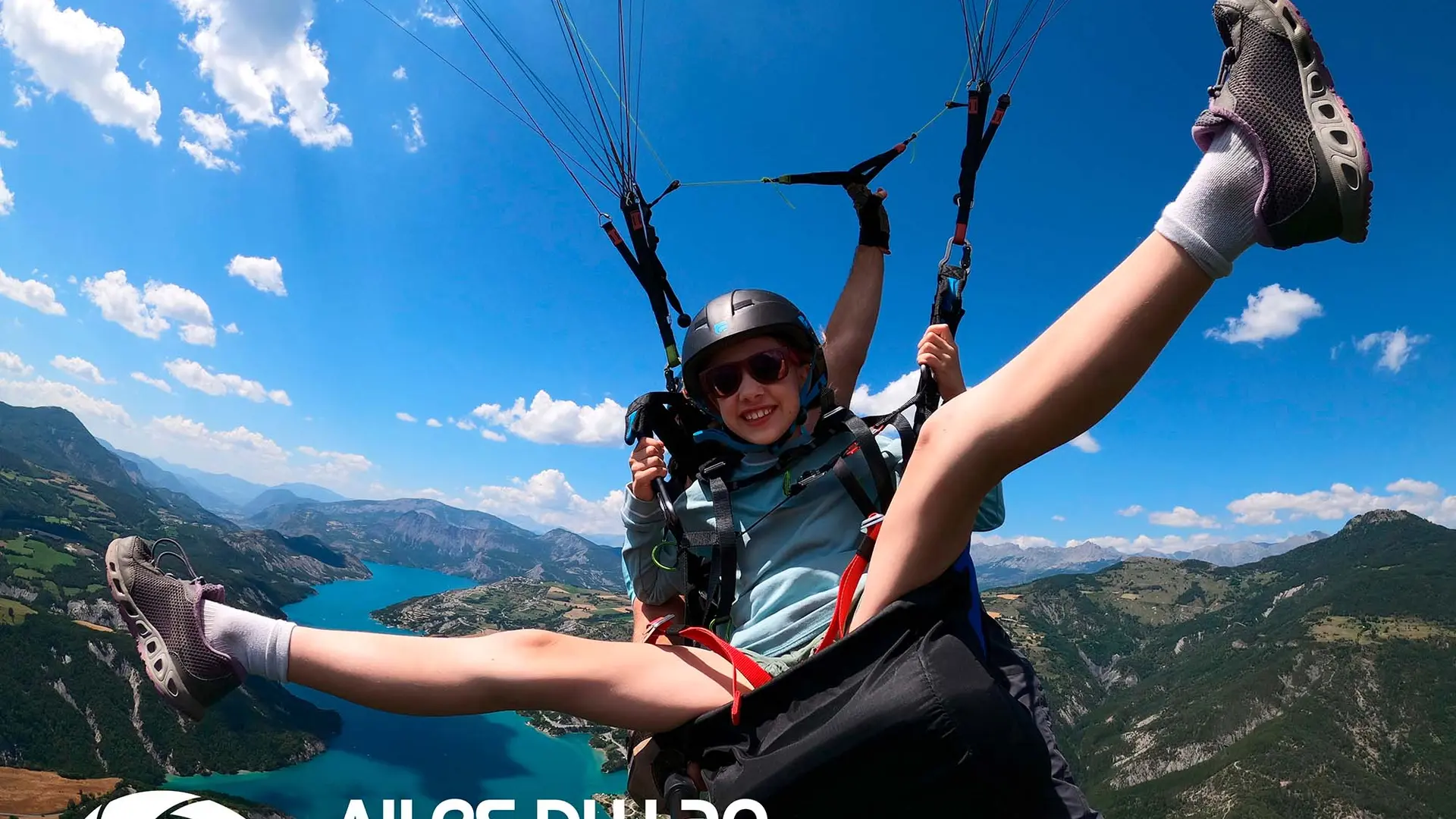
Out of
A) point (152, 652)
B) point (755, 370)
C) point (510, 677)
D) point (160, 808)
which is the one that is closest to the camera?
point (510, 677)

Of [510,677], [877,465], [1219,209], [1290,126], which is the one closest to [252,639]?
[510,677]

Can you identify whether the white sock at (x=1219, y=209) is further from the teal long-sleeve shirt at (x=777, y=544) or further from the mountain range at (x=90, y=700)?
the mountain range at (x=90, y=700)

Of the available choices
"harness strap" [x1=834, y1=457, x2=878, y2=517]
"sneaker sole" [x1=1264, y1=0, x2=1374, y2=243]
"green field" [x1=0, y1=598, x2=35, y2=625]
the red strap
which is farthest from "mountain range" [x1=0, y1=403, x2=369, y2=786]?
"sneaker sole" [x1=1264, y1=0, x2=1374, y2=243]

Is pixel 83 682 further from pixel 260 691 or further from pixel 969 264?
pixel 969 264

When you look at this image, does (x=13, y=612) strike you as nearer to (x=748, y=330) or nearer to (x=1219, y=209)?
(x=748, y=330)

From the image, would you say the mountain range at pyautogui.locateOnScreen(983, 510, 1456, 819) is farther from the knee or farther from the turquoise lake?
the knee

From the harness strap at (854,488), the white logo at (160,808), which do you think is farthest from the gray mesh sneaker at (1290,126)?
the white logo at (160,808)
